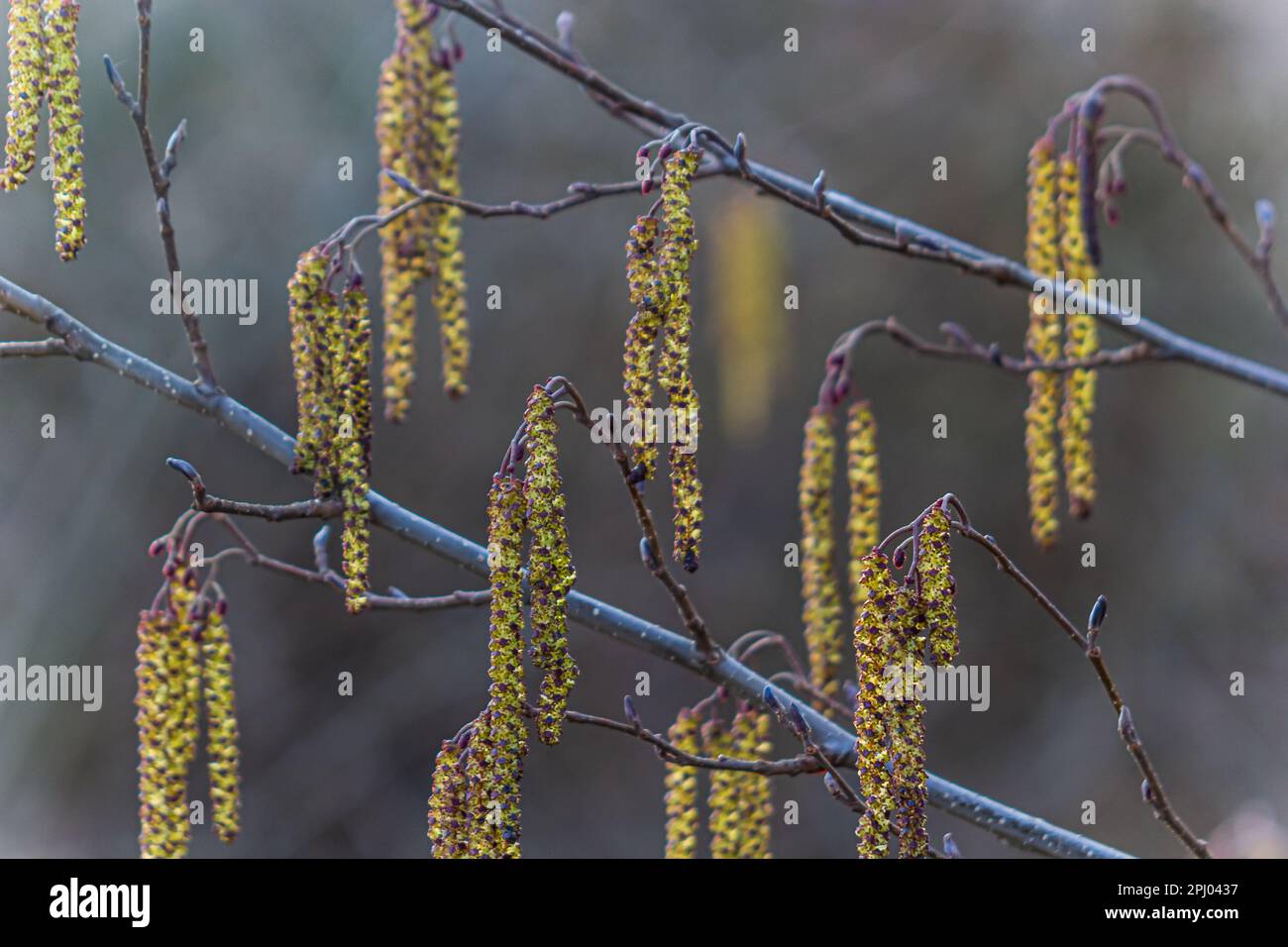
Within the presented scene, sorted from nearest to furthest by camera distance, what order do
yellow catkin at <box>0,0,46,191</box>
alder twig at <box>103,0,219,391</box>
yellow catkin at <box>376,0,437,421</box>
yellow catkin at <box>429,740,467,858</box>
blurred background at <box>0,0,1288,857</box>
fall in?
1. yellow catkin at <box>429,740,467,858</box>
2. yellow catkin at <box>0,0,46,191</box>
3. alder twig at <box>103,0,219,391</box>
4. yellow catkin at <box>376,0,437,421</box>
5. blurred background at <box>0,0,1288,857</box>

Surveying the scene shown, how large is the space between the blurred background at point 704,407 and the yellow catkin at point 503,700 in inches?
201

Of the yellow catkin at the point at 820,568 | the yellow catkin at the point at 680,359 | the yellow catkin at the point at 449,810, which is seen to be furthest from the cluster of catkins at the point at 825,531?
the yellow catkin at the point at 449,810

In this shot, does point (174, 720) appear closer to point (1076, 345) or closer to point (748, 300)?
point (1076, 345)

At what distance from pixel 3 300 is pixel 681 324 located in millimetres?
996

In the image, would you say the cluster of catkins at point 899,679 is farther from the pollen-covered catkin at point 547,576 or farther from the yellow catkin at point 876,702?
the pollen-covered catkin at point 547,576

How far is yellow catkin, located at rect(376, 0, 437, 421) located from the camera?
6.43ft

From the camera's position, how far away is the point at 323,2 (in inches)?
248

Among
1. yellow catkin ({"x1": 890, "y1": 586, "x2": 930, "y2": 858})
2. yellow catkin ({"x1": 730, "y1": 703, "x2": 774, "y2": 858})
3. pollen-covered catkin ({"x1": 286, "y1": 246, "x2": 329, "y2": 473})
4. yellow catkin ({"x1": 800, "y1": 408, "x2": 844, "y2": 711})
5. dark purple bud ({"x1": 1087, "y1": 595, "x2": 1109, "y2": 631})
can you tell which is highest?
pollen-covered catkin ({"x1": 286, "y1": 246, "x2": 329, "y2": 473})

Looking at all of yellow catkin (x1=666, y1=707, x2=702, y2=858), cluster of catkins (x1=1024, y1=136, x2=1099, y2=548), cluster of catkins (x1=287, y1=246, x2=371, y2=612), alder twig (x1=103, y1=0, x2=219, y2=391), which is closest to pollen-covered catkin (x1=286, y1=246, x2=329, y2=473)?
cluster of catkins (x1=287, y1=246, x2=371, y2=612)

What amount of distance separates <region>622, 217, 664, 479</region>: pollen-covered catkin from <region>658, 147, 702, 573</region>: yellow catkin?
0.04 feet

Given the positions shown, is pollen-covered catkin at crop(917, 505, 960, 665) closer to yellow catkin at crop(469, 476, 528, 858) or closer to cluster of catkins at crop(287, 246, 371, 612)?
yellow catkin at crop(469, 476, 528, 858)

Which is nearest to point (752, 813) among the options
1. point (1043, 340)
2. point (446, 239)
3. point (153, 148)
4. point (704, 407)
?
point (1043, 340)

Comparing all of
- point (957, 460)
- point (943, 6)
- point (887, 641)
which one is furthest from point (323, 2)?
point (887, 641)
